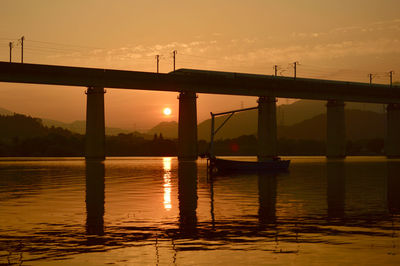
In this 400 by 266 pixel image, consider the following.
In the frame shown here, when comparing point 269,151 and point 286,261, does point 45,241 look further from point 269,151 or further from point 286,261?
point 269,151

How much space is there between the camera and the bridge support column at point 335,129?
174 m

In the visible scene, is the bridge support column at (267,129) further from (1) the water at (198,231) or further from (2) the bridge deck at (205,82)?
(1) the water at (198,231)

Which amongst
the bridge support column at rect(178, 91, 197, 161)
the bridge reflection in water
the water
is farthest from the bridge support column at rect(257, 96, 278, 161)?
the bridge reflection in water

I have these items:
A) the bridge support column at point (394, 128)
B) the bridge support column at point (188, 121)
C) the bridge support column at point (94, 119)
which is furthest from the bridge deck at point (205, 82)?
the bridge support column at point (394, 128)

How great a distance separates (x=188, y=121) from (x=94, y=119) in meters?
25.8

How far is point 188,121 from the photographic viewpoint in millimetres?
148250

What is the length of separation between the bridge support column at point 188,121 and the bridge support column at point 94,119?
22614 mm

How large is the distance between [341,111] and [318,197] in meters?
140

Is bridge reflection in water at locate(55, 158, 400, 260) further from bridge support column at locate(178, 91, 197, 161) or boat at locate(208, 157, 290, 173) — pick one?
bridge support column at locate(178, 91, 197, 161)

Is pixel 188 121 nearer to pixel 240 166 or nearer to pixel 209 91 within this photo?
pixel 209 91

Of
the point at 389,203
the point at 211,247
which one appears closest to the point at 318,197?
the point at 389,203

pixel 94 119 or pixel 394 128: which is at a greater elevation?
pixel 394 128

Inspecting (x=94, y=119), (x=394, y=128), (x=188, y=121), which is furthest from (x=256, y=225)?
(x=394, y=128)

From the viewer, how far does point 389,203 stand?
34500 millimetres
